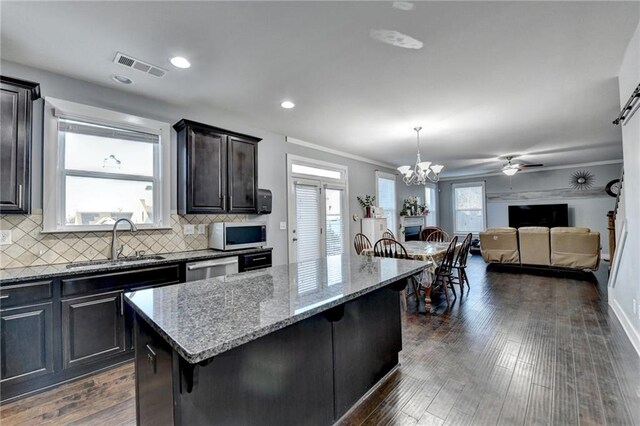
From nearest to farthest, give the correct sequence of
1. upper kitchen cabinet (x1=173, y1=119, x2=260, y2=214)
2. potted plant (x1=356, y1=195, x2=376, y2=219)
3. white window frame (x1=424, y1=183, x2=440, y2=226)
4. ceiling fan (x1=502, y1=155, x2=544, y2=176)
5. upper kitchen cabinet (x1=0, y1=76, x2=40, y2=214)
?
1. upper kitchen cabinet (x1=0, y1=76, x2=40, y2=214)
2. upper kitchen cabinet (x1=173, y1=119, x2=260, y2=214)
3. potted plant (x1=356, y1=195, x2=376, y2=219)
4. ceiling fan (x1=502, y1=155, x2=544, y2=176)
5. white window frame (x1=424, y1=183, x2=440, y2=226)

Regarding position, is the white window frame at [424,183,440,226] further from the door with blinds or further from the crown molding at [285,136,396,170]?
the door with blinds

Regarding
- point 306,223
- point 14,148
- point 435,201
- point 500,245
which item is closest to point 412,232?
point 435,201

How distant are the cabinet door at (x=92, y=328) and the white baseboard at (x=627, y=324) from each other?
455 cm

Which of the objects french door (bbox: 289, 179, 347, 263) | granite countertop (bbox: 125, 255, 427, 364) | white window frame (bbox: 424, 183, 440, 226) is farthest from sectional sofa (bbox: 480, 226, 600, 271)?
granite countertop (bbox: 125, 255, 427, 364)

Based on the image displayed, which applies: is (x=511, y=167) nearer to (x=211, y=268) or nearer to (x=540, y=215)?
(x=540, y=215)

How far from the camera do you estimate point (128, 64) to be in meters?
2.53

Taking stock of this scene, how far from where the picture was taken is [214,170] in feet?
11.4

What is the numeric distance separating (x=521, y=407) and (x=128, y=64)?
159 inches

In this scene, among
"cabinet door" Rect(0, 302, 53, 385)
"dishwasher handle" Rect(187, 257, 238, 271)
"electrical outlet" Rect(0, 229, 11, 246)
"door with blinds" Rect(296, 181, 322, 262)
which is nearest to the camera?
"cabinet door" Rect(0, 302, 53, 385)

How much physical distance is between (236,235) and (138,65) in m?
1.94

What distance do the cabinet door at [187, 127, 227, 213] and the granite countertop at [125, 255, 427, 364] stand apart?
5.37 ft

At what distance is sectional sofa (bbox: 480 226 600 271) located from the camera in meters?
5.27

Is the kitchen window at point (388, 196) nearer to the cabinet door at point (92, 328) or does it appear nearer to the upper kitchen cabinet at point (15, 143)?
the cabinet door at point (92, 328)

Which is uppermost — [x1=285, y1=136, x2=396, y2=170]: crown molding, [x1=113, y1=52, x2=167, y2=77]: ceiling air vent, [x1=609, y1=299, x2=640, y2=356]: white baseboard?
[x1=113, y1=52, x2=167, y2=77]: ceiling air vent
